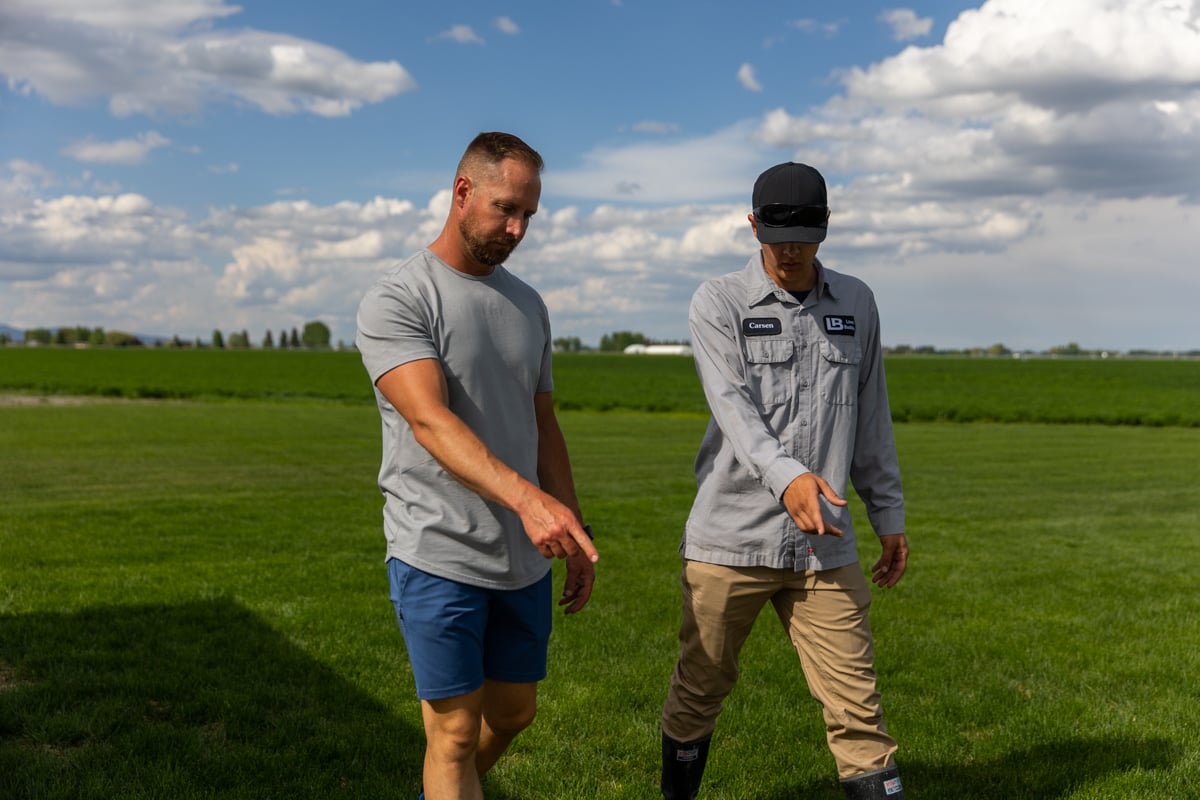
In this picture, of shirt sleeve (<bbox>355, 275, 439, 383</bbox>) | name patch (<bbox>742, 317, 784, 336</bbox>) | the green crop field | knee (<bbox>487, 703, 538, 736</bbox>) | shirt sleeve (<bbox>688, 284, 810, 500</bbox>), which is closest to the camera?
shirt sleeve (<bbox>355, 275, 439, 383</bbox>)

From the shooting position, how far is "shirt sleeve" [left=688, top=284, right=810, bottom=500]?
316 cm

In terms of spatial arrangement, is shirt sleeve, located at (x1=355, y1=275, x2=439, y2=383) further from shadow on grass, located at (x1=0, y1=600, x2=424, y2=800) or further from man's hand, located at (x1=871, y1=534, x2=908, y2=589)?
shadow on grass, located at (x1=0, y1=600, x2=424, y2=800)

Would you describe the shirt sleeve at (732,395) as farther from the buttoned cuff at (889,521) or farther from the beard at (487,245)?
the beard at (487,245)

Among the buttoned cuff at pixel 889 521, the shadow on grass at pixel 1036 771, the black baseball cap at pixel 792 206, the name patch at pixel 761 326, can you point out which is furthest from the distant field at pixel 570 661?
the black baseball cap at pixel 792 206

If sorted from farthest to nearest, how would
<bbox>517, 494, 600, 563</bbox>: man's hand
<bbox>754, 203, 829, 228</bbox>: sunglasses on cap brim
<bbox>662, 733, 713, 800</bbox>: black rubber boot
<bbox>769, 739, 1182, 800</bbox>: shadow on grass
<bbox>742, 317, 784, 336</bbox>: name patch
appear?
<bbox>769, 739, 1182, 800</bbox>: shadow on grass → <bbox>662, 733, 713, 800</bbox>: black rubber boot → <bbox>742, 317, 784, 336</bbox>: name patch → <bbox>754, 203, 829, 228</bbox>: sunglasses on cap brim → <bbox>517, 494, 600, 563</bbox>: man's hand

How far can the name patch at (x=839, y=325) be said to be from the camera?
356 cm

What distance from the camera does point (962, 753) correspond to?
4.88 m

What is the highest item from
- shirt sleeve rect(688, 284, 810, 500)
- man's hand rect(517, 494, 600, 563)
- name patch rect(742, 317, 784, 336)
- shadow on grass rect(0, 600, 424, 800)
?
name patch rect(742, 317, 784, 336)

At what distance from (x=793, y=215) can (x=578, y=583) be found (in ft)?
4.57

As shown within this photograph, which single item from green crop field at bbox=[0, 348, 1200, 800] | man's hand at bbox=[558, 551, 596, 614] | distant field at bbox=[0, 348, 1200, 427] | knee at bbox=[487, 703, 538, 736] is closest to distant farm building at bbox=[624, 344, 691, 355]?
distant field at bbox=[0, 348, 1200, 427]

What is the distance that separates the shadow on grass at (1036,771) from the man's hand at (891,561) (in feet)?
3.74

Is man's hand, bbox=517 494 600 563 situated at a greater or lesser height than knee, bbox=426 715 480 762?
greater

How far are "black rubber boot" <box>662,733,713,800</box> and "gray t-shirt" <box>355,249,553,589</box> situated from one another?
3.74 feet

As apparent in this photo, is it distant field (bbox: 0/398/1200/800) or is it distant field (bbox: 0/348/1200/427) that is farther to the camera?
distant field (bbox: 0/348/1200/427)
